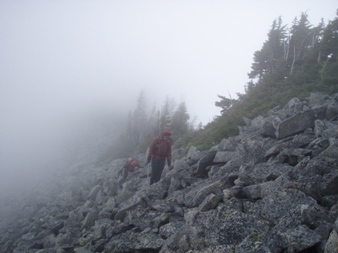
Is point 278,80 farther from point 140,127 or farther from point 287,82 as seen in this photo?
point 140,127

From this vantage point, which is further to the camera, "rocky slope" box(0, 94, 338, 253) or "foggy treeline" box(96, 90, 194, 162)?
"foggy treeline" box(96, 90, 194, 162)

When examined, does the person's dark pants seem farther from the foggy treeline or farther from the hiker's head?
the foggy treeline

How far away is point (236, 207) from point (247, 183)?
1.22 m

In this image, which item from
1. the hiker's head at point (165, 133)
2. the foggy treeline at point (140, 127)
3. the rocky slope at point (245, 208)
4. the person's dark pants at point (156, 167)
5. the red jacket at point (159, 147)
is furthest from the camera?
the foggy treeline at point (140, 127)

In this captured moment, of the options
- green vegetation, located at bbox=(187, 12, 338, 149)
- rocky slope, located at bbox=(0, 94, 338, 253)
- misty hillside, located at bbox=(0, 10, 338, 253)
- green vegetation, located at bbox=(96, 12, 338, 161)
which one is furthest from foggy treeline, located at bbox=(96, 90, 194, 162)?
rocky slope, located at bbox=(0, 94, 338, 253)

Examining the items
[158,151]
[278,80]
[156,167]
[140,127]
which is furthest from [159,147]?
[140,127]

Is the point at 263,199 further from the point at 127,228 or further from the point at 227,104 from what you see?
the point at 227,104

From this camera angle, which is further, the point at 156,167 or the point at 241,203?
the point at 156,167

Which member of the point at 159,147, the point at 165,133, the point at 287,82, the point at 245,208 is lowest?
the point at 245,208

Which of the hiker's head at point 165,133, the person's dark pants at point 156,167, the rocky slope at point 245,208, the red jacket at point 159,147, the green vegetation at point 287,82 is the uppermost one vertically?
the green vegetation at point 287,82

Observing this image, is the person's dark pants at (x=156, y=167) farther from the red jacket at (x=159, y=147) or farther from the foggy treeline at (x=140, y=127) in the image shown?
the foggy treeline at (x=140, y=127)

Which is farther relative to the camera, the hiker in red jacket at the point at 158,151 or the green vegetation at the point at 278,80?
the green vegetation at the point at 278,80

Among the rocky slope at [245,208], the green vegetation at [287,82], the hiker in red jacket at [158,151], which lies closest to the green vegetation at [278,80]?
the green vegetation at [287,82]

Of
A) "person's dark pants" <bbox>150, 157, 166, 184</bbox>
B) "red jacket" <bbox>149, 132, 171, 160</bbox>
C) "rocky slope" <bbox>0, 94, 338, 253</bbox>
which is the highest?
"red jacket" <bbox>149, 132, 171, 160</bbox>
